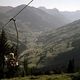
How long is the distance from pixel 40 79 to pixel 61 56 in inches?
4859

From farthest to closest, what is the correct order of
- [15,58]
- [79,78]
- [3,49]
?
[3,49] → [79,78] → [15,58]

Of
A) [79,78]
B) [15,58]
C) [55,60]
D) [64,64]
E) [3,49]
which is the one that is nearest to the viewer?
[15,58]

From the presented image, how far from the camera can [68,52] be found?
199m

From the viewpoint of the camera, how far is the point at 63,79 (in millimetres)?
71562

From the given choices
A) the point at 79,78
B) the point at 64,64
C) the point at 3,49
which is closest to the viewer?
the point at 79,78

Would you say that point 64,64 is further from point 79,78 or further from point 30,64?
point 79,78

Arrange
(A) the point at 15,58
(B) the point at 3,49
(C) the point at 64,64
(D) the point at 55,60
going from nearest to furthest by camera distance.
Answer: (A) the point at 15,58, (B) the point at 3,49, (C) the point at 64,64, (D) the point at 55,60

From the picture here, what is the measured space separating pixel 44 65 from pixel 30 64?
12.0 metres

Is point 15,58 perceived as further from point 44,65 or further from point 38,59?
point 38,59

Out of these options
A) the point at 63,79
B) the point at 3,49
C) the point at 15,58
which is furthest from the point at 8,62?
the point at 3,49

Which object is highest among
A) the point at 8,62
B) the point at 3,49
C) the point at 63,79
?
the point at 3,49

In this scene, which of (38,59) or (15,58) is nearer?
(15,58)

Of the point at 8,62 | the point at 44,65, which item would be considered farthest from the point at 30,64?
the point at 8,62

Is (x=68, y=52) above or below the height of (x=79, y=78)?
above
